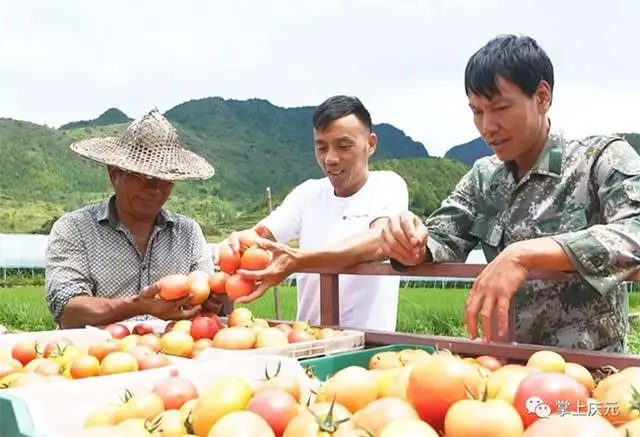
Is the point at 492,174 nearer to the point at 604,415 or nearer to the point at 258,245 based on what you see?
the point at 258,245

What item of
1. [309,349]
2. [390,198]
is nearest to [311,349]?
[309,349]

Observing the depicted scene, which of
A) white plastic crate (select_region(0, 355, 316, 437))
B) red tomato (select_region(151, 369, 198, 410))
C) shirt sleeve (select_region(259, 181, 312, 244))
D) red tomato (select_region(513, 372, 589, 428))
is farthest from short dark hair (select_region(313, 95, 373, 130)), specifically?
red tomato (select_region(513, 372, 589, 428))

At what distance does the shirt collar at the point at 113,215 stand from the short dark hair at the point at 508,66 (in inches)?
75.0

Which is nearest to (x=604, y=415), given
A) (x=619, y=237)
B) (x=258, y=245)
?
(x=619, y=237)

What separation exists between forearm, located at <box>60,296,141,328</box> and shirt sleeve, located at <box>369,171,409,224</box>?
1.17 metres

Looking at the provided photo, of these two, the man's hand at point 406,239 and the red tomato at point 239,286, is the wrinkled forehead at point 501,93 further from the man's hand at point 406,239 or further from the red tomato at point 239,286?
the red tomato at point 239,286

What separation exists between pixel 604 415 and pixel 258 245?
5.80 feet

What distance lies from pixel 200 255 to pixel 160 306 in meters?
0.80

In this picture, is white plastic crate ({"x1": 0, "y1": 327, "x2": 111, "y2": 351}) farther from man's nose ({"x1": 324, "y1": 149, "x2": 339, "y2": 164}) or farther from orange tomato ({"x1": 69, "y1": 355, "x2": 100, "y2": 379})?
man's nose ({"x1": 324, "y1": 149, "x2": 339, "y2": 164})

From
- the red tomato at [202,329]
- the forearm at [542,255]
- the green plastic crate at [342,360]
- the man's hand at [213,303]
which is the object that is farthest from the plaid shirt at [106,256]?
the forearm at [542,255]

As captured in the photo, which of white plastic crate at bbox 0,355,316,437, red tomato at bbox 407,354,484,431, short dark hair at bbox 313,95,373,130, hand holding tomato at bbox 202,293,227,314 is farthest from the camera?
short dark hair at bbox 313,95,373,130

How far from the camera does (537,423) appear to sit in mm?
1130

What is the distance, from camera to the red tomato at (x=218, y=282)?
9.61ft

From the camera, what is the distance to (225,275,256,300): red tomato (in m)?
2.80
